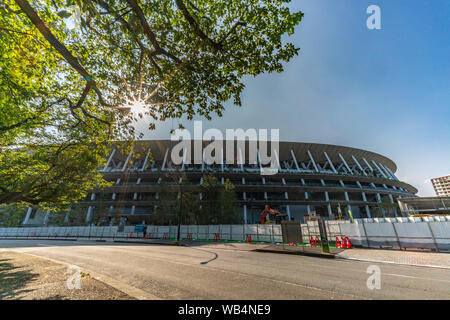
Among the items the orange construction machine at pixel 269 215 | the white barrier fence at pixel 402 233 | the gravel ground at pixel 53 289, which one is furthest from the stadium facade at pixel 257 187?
the gravel ground at pixel 53 289

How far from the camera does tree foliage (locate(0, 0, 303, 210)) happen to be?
5.37m

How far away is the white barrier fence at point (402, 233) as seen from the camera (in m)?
12.1

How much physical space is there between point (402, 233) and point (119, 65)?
2161 cm

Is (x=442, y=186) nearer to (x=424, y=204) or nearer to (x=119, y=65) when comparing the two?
(x=424, y=204)

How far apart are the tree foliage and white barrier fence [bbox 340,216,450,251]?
52.9 ft

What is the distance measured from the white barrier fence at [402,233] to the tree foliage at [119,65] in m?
16.1

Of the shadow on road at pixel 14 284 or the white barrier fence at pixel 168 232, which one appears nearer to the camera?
the shadow on road at pixel 14 284

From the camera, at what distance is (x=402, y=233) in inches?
525

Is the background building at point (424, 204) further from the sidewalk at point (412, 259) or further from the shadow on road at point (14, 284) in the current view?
the shadow on road at point (14, 284)

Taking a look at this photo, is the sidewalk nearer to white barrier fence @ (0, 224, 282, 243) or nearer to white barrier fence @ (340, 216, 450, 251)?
white barrier fence @ (340, 216, 450, 251)

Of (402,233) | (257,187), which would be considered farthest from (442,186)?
(402,233)
